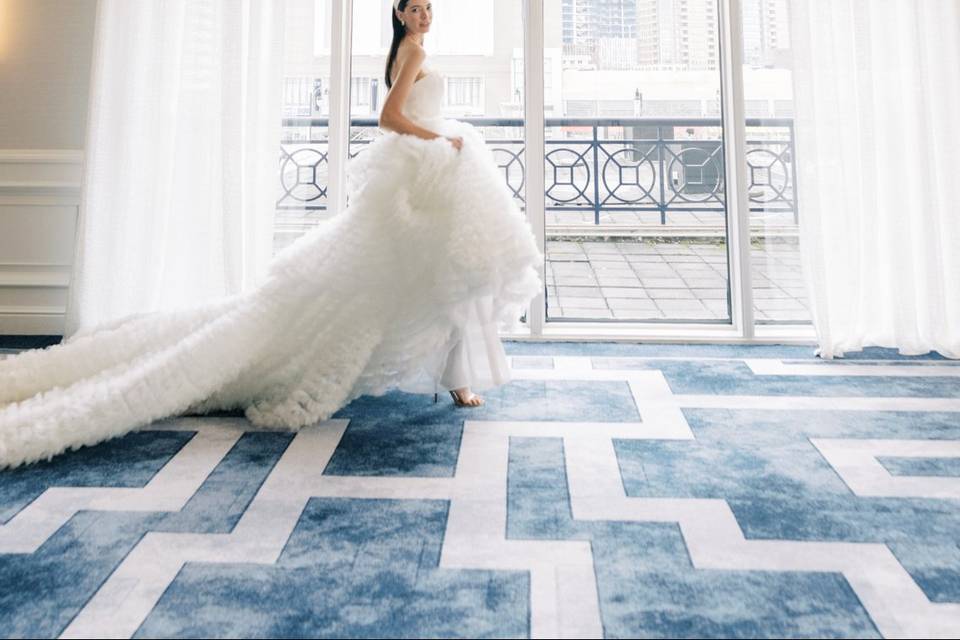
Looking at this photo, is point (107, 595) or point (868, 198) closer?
point (107, 595)

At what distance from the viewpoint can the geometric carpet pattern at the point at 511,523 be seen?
4.25 feet

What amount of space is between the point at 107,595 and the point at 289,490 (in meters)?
0.54

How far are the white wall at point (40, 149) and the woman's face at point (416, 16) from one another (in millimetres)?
1868

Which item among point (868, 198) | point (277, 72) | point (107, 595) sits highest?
point (277, 72)

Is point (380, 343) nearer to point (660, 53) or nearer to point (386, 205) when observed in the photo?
point (386, 205)

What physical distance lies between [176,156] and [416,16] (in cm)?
142

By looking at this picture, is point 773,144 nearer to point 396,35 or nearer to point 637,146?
point 637,146

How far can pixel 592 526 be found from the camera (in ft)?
5.39

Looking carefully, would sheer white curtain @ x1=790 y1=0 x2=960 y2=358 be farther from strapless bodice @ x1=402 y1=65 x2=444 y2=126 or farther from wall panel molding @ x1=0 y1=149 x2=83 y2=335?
wall panel molding @ x1=0 y1=149 x2=83 y2=335

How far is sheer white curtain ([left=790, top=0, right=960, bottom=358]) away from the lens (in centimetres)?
311

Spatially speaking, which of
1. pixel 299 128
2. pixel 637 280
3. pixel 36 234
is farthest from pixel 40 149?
pixel 637 280

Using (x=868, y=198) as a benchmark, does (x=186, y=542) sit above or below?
below

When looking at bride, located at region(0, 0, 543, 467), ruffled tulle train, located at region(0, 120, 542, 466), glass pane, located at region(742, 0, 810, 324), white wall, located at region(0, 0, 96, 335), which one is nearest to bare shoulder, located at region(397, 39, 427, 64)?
bride, located at region(0, 0, 543, 467)

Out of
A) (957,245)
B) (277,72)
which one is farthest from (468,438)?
(957,245)
